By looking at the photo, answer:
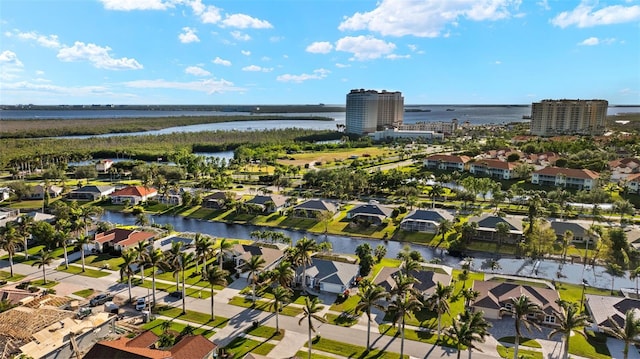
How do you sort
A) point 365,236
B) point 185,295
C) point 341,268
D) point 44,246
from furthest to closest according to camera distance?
point 365,236 → point 44,246 → point 341,268 → point 185,295

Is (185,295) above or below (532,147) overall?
below

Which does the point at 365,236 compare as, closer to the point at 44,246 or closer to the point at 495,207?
the point at 495,207

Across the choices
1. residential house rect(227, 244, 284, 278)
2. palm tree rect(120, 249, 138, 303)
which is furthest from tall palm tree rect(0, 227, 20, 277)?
residential house rect(227, 244, 284, 278)

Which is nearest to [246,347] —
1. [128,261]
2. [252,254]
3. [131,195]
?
[128,261]

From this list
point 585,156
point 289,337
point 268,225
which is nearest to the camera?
point 289,337

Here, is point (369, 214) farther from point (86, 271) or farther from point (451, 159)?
point (451, 159)

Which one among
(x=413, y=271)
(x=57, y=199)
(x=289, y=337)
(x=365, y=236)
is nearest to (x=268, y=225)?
(x=365, y=236)

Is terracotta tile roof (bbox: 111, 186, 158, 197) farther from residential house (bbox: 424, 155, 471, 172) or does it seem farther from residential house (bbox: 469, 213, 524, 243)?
residential house (bbox: 424, 155, 471, 172)

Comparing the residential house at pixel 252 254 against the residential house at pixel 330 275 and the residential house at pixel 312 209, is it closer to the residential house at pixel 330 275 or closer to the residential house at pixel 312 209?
the residential house at pixel 330 275
